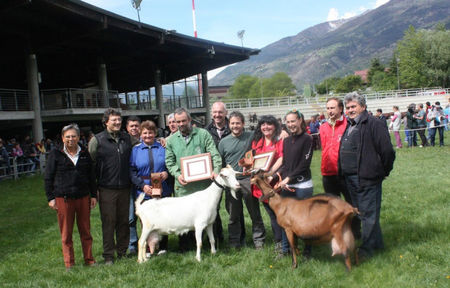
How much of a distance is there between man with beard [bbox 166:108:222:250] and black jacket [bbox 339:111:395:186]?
1.98 m

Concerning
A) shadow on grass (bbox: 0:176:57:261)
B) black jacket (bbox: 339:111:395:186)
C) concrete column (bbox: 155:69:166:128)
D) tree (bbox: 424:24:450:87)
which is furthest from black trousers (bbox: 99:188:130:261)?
tree (bbox: 424:24:450:87)

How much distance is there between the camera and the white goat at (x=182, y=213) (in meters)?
5.03

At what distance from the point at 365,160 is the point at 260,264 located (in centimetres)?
Result: 193

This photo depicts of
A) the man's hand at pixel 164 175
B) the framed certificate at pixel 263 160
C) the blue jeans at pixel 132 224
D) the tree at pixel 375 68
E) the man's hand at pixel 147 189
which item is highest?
the tree at pixel 375 68

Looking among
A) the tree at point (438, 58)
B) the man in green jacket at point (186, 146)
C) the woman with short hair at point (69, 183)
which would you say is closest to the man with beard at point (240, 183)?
the man in green jacket at point (186, 146)

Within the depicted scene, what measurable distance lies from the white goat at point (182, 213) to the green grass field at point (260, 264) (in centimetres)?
40

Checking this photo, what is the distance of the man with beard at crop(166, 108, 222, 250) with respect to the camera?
522 cm

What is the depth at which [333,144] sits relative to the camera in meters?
4.97

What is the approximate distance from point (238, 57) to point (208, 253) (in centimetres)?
2980

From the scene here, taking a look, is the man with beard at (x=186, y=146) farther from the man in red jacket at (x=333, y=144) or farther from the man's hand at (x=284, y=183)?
the man in red jacket at (x=333, y=144)

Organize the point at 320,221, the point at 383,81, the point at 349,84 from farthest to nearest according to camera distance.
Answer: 1. the point at 349,84
2. the point at 383,81
3. the point at 320,221

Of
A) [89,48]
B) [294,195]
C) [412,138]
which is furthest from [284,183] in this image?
[89,48]

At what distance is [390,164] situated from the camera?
14.4 ft

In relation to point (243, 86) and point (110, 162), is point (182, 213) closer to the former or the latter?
point (110, 162)
